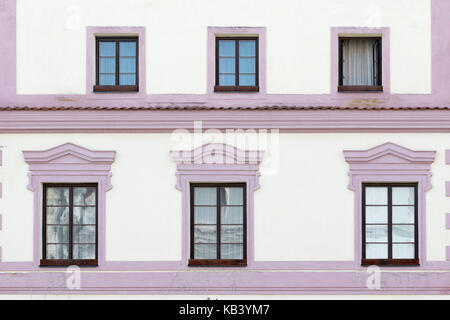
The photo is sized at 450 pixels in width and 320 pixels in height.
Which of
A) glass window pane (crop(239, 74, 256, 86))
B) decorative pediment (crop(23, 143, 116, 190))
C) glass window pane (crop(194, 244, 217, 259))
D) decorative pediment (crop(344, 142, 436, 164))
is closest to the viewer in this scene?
decorative pediment (crop(344, 142, 436, 164))

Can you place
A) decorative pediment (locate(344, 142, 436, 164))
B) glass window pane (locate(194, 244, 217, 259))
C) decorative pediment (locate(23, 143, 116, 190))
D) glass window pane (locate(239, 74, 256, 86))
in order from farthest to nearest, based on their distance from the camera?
1. glass window pane (locate(239, 74, 256, 86))
2. glass window pane (locate(194, 244, 217, 259))
3. decorative pediment (locate(23, 143, 116, 190))
4. decorative pediment (locate(344, 142, 436, 164))

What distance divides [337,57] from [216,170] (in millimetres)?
3157

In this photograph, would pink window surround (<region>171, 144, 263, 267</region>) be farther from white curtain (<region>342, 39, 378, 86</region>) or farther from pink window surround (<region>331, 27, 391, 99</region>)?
white curtain (<region>342, 39, 378, 86</region>)

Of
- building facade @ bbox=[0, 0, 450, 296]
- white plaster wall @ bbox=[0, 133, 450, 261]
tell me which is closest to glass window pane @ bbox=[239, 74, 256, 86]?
building facade @ bbox=[0, 0, 450, 296]

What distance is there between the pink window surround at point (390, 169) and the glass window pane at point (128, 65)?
14.4 feet

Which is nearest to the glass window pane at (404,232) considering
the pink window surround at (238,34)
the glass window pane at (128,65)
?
the pink window surround at (238,34)

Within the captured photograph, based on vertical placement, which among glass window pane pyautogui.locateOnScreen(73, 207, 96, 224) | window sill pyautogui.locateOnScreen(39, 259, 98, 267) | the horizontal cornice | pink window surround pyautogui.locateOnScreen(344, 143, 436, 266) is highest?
the horizontal cornice

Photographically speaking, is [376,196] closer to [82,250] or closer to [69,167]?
[82,250]

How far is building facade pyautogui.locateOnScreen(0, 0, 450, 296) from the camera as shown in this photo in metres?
11.4

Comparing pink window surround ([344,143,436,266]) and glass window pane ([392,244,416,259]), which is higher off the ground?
pink window surround ([344,143,436,266])

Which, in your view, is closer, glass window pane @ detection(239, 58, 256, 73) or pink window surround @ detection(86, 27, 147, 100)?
pink window surround @ detection(86, 27, 147, 100)

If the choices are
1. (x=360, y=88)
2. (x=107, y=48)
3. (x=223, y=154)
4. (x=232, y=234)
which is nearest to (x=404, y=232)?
(x=360, y=88)

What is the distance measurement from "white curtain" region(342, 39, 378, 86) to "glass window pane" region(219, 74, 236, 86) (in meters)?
2.16
